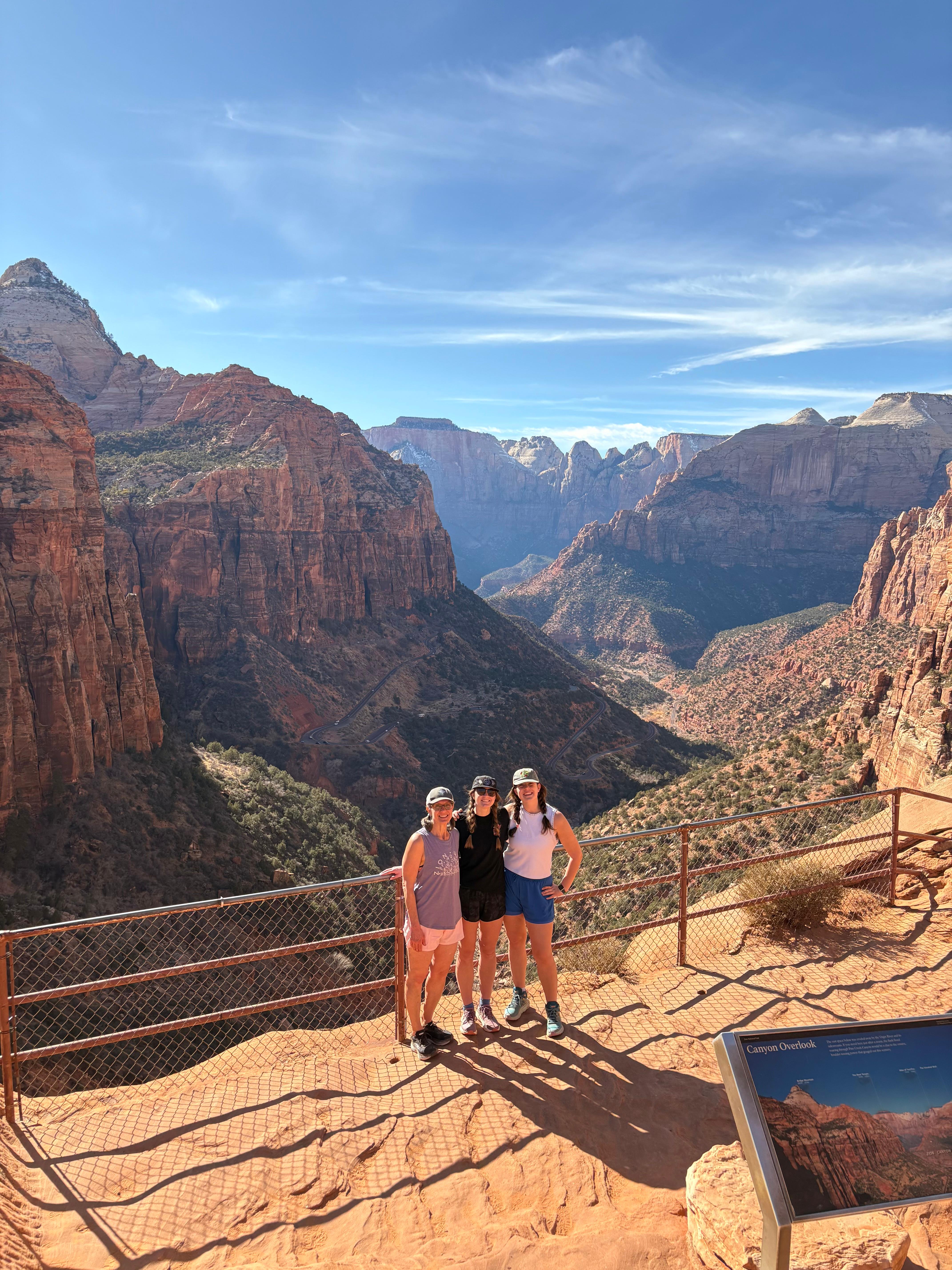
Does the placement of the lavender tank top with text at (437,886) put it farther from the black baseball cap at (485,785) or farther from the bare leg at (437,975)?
the black baseball cap at (485,785)

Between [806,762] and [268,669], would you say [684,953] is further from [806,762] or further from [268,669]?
[268,669]

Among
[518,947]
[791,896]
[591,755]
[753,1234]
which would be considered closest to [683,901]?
[791,896]

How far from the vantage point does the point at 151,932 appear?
18906mm

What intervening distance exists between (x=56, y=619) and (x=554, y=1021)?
23984 mm

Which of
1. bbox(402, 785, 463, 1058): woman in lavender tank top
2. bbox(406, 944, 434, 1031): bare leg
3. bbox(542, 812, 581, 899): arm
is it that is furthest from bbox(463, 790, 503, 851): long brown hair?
bbox(406, 944, 434, 1031): bare leg

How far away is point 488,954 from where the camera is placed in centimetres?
784

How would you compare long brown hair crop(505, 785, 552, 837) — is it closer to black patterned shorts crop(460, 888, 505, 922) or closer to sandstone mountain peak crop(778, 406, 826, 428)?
black patterned shorts crop(460, 888, 505, 922)

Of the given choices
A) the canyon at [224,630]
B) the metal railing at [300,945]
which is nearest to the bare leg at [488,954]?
the metal railing at [300,945]

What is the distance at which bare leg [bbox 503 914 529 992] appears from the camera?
25.6 ft

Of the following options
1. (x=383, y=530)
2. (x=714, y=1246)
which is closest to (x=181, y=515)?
(x=383, y=530)

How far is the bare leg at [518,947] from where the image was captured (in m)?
7.80

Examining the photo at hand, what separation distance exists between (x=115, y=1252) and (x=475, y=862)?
4.00 meters

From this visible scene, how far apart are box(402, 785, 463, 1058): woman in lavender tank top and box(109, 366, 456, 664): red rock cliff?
171 ft

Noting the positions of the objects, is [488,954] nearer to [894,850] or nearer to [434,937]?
[434,937]
